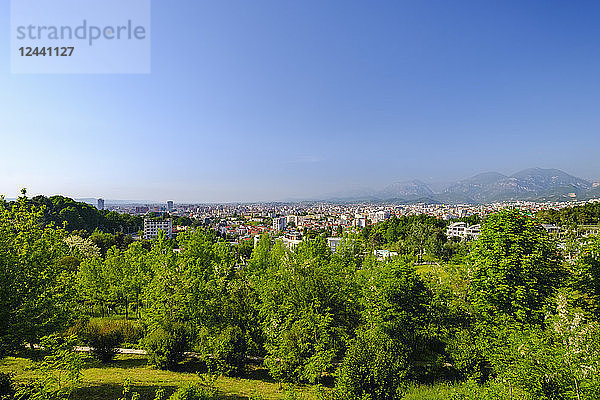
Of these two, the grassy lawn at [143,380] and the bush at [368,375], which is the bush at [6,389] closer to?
the grassy lawn at [143,380]

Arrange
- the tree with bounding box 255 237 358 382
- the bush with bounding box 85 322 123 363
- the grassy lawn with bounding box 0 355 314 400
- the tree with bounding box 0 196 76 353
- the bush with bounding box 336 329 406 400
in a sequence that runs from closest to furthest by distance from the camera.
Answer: the bush with bounding box 336 329 406 400 < the tree with bounding box 0 196 76 353 < the grassy lawn with bounding box 0 355 314 400 < the tree with bounding box 255 237 358 382 < the bush with bounding box 85 322 123 363

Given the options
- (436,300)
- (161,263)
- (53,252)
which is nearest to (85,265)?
(161,263)

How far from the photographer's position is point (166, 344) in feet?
46.7

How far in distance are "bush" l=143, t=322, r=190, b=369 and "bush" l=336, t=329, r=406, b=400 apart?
8.06m

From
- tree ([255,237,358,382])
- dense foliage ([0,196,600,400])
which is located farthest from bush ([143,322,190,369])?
tree ([255,237,358,382])

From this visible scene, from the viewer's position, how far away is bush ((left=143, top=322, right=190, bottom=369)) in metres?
14.3

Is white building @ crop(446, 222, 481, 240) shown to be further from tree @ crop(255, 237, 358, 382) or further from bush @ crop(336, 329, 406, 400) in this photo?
bush @ crop(336, 329, 406, 400)

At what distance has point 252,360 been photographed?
16484mm

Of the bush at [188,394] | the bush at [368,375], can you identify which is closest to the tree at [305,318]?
the bush at [368,375]

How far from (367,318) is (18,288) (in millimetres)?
12464

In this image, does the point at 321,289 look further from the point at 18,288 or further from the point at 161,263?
the point at 18,288

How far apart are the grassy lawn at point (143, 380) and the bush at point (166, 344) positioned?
0.43 m

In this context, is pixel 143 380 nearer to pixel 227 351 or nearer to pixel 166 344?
pixel 166 344

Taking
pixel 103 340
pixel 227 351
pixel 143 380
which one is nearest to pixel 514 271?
pixel 227 351
